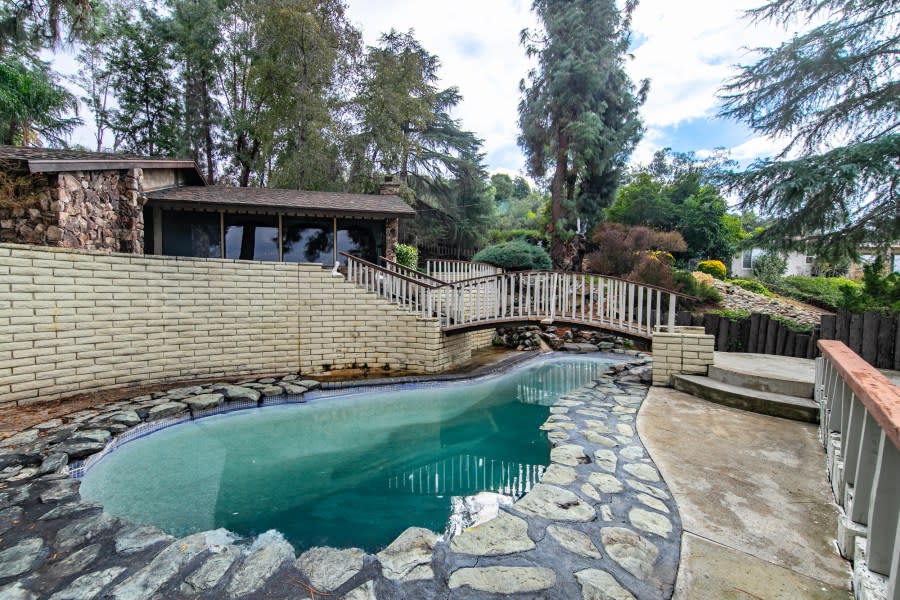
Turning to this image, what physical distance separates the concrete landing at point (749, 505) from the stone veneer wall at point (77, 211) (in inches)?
330

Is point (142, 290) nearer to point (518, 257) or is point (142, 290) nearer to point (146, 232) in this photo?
point (146, 232)

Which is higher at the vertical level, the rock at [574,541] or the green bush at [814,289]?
the green bush at [814,289]

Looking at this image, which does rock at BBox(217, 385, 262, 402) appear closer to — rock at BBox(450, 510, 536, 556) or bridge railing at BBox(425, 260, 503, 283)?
rock at BBox(450, 510, 536, 556)

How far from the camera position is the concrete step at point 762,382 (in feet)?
14.5

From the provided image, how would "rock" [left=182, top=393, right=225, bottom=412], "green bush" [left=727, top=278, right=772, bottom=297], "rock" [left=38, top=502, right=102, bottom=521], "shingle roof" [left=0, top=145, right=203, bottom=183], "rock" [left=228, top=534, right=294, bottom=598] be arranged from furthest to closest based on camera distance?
"green bush" [left=727, top=278, right=772, bottom=297], "shingle roof" [left=0, top=145, right=203, bottom=183], "rock" [left=182, top=393, right=225, bottom=412], "rock" [left=38, top=502, right=102, bottom=521], "rock" [left=228, top=534, right=294, bottom=598]

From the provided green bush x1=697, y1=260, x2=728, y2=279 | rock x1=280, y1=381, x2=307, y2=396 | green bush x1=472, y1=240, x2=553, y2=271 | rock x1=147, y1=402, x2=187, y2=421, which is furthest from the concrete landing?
green bush x1=697, y1=260, x2=728, y2=279

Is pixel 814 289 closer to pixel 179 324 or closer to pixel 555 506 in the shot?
pixel 555 506

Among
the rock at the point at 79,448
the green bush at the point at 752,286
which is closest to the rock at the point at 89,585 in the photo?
the rock at the point at 79,448

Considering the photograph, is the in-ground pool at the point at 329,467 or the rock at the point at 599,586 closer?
the rock at the point at 599,586

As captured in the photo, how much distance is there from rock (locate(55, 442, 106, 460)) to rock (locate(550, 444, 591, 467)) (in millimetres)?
4292

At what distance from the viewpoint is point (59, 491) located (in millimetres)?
2801

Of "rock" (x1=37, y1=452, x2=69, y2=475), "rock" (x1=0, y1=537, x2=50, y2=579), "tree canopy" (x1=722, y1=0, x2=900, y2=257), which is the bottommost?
"rock" (x1=37, y1=452, x2=69, y2=475)

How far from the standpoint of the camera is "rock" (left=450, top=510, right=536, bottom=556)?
7.10 ft

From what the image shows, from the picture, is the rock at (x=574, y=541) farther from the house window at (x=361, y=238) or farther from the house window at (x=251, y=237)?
the house window at (x=251, y=237)
